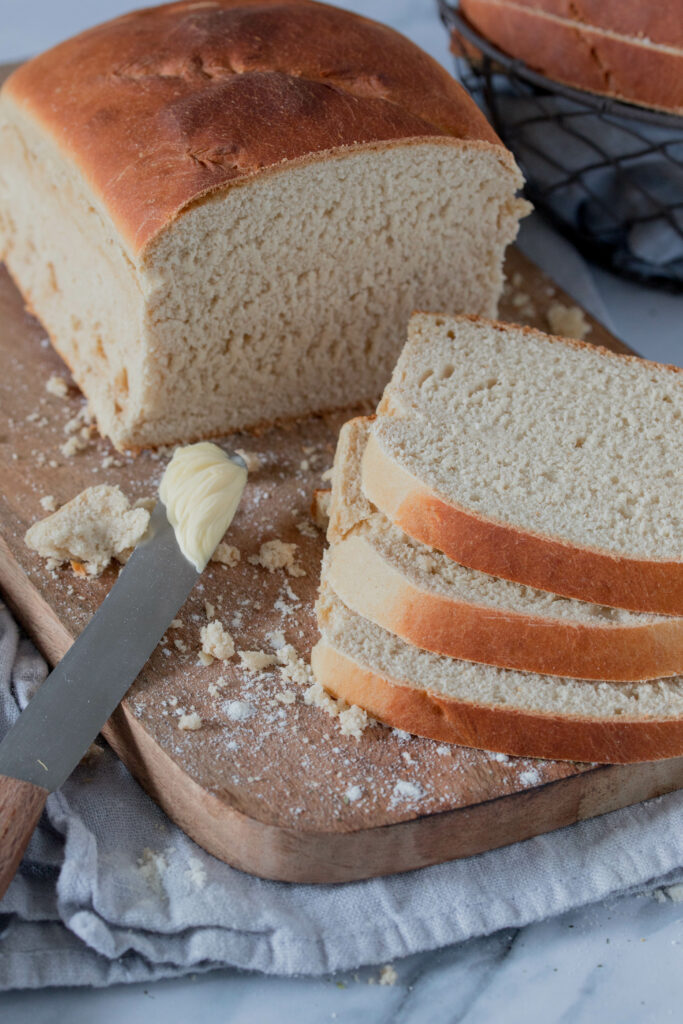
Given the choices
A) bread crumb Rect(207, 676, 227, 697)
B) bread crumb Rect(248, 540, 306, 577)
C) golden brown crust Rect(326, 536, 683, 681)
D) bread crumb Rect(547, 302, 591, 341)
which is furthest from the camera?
bread crumb Rect(547, 302, 591, 341)

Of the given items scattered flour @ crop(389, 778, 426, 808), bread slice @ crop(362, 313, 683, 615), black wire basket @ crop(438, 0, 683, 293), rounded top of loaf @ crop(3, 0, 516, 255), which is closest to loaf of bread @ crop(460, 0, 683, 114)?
black wire basket @ crop(438, 0, 683, 293)

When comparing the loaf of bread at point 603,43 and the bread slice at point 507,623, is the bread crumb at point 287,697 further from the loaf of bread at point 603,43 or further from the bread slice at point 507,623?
the loaf of bread at point 603,43

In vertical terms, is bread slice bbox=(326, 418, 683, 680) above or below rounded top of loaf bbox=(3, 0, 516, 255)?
below

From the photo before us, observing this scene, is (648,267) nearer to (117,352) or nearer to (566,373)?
(566,373)

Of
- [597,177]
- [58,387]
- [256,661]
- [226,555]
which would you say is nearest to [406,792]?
[256,661]

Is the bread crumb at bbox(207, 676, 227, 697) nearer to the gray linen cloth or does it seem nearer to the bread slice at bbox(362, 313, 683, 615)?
the gray linen cloth
